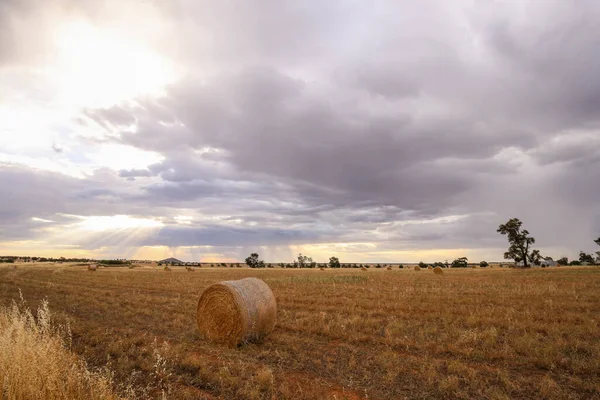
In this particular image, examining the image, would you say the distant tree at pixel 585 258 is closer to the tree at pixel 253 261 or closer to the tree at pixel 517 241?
the tree at pixel 517 241

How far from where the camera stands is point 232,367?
328 inches

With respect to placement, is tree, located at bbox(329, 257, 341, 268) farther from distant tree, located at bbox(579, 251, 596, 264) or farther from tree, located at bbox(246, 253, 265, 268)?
distant tree, located at bbox(579, 251, 596, 264)

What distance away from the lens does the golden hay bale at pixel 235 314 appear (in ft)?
38.1

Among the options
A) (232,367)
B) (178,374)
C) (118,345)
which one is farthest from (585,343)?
(118,345)

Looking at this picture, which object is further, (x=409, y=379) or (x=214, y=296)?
(x=214, y=296)

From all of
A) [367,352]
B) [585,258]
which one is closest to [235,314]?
[367,352]

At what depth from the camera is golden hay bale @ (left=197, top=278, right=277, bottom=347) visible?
1161cm

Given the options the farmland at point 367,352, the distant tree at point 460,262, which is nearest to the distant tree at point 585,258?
the distant tree at point 460,262

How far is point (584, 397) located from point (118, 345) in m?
10.6

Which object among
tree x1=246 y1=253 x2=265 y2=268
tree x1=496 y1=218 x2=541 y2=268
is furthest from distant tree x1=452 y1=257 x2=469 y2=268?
tree x1=246 y1=253 x2=265 y2=268

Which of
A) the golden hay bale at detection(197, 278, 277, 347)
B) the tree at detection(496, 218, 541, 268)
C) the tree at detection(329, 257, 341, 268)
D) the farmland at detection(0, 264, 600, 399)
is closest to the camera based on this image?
the farmland at detection(0, 264, 600, 399)

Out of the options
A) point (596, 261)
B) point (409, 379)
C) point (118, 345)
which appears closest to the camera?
point (409, 379)

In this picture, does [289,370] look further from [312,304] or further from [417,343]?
[312,304]

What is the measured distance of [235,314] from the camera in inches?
466
